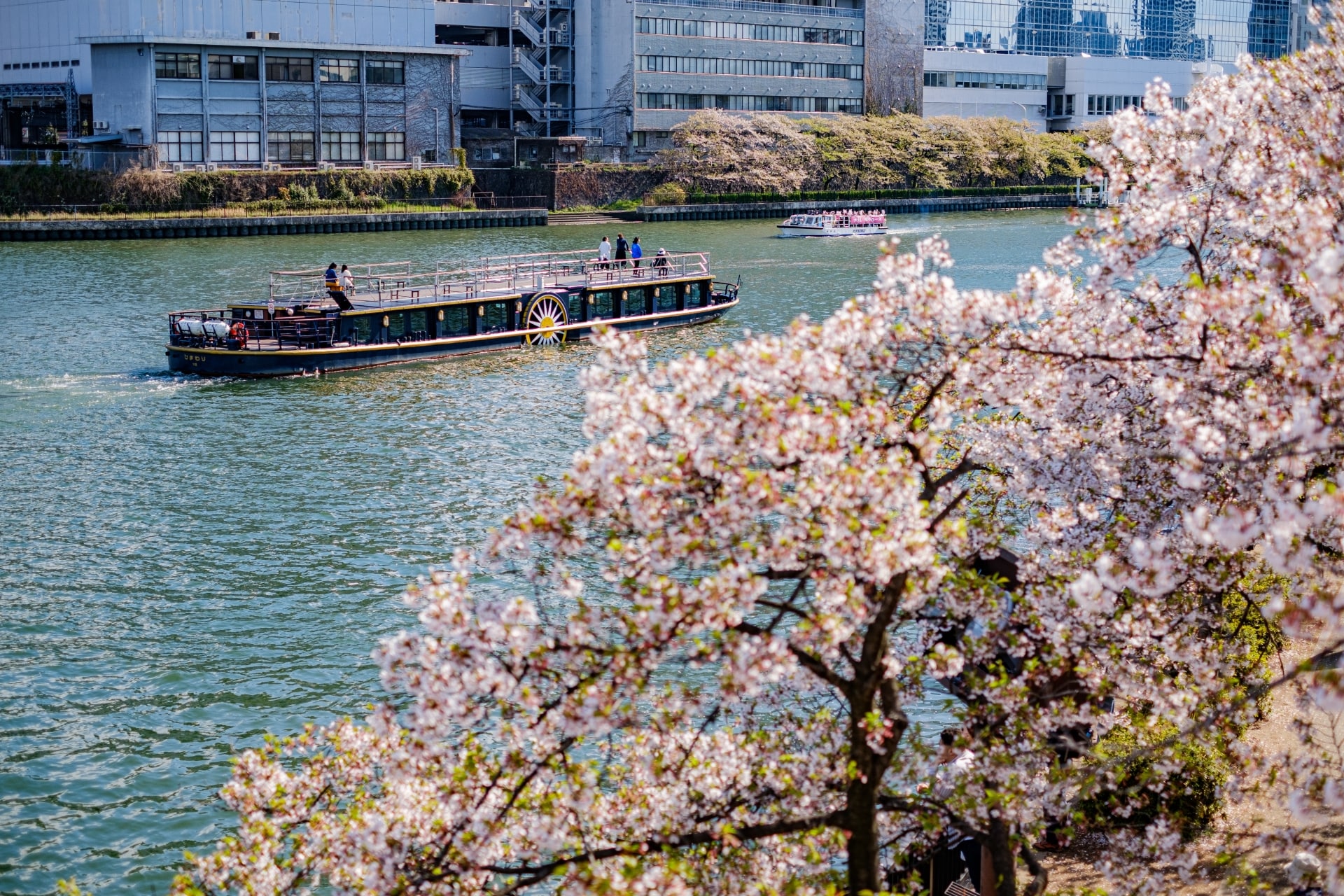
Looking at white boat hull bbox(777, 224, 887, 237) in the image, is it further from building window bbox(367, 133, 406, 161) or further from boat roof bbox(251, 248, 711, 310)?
boat roof bbox(251, 248, 711, 310)

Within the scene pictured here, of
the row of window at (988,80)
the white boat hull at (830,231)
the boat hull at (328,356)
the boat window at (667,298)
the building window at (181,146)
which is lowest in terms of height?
the boat hull at (328,356)

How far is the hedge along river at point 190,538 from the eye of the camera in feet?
63.6

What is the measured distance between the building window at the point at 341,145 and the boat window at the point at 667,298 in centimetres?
5394

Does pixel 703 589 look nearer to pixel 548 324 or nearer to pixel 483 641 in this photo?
pixel 483 641

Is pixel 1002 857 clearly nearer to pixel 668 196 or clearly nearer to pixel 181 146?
pixel 181 146

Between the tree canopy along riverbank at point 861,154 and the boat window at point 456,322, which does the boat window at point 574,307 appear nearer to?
the boat window at point 456,322

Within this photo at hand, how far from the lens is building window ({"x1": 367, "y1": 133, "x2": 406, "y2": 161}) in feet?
357

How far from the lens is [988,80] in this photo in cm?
15062

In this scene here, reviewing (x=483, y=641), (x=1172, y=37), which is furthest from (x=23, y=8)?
(x=1172, y=37)

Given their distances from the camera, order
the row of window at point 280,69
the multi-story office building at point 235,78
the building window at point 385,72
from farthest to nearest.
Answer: the building window at point 385,72
the row of window at point 280,69
the multi-story office building at point 235,78

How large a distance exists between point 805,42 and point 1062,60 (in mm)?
39306

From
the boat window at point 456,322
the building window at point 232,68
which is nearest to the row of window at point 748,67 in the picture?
the building window at point 232,68

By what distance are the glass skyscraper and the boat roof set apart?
9988 cm

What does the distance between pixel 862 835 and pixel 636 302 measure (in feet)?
160
